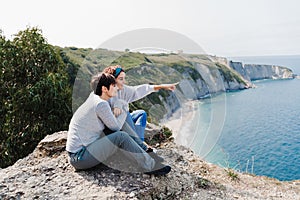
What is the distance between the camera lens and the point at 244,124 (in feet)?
147

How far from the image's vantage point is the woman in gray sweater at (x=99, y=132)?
300 centimetres

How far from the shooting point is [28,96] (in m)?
6.49

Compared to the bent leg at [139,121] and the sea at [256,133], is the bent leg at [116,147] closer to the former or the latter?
the bent leg at [139,121]

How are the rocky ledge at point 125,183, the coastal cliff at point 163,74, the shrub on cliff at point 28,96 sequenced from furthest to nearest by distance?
the shrub on cliff at point 28,96
the coastal cliff at point 163,74
the rocky ledge at point 125,183

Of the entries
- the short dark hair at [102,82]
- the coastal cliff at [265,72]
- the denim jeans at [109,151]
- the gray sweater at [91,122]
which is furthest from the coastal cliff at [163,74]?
the coastal cliff at [265,72]

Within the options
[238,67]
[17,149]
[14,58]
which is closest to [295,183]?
[17,149]

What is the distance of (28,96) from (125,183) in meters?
4.18

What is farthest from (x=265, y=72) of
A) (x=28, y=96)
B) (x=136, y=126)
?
(x=136, y=126)

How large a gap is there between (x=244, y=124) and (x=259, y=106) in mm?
14519

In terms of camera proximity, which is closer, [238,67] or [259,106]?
[259,106]

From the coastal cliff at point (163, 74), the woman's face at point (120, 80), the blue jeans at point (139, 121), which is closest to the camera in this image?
the woman's face at point (120, 80)

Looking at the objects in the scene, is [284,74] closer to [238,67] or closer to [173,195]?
[238,67]

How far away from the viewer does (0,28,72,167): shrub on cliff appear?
257 inches

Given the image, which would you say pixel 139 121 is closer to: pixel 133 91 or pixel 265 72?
pixel 133 91
